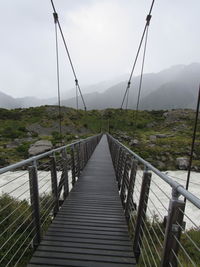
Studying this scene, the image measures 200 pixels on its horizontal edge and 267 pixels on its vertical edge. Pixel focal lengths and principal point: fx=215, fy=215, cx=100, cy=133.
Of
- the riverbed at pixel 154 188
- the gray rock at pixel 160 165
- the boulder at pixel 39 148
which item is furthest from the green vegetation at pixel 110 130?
the riverbed at pixel 154 188

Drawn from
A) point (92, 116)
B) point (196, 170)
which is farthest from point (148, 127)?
point (196, 170)

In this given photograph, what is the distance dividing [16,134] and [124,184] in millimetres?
32577

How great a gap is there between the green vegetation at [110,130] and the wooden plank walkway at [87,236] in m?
16.5

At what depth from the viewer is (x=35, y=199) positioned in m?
2.54

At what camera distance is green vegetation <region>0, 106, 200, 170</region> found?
25.4 meters

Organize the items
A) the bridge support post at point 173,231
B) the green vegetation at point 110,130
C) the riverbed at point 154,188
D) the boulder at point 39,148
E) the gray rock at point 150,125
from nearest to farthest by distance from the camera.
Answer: the bridge support post at point 173,231 → the riverbed at point 154,188 → the boulder at point 39,148 → the green vegetation at point 110,130 → the gray rock at point 150,125

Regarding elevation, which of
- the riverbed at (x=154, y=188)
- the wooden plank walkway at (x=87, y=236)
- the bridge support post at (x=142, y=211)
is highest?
the bridge support post at (x=142, y=211)

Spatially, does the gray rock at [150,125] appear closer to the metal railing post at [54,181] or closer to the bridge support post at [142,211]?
the metal railing post at [54,181]

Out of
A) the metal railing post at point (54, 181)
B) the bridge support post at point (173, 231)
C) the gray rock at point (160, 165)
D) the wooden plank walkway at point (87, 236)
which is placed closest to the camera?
the bridge support post at point (173, 231)

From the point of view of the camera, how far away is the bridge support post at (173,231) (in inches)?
60.1

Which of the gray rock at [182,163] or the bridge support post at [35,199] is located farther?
the gray rock at [182,163]

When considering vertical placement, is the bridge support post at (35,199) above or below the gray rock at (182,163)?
above

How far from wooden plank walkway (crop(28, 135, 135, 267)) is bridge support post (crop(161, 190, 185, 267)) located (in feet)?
2.77

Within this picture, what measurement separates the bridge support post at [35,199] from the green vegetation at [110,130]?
17633 mm
